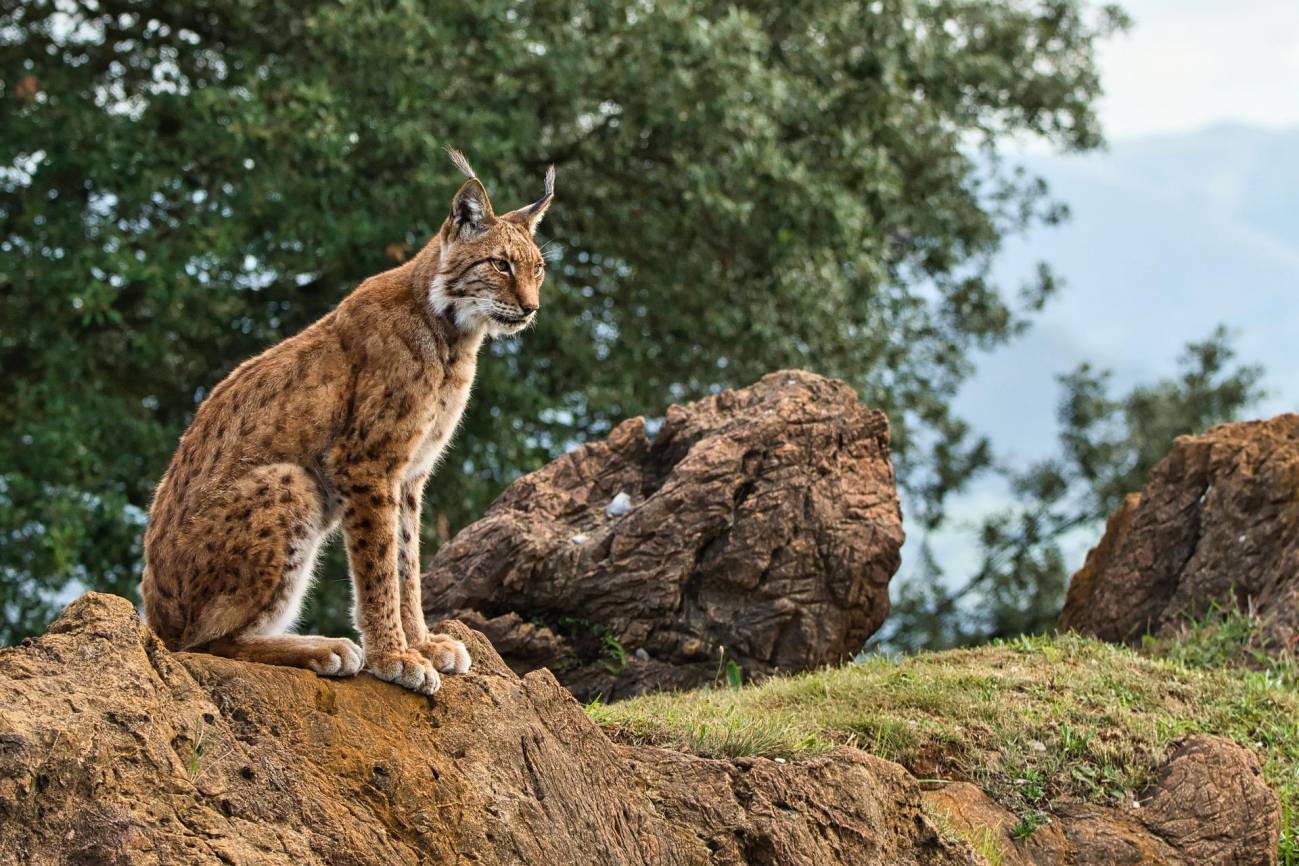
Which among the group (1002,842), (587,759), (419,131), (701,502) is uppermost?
(419,131)

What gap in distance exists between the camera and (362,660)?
649 cm

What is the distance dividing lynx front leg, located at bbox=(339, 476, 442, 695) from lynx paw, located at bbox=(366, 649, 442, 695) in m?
0.08

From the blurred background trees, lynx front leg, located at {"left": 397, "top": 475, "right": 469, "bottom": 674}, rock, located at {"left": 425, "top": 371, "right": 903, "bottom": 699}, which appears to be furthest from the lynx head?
the blurred background trees

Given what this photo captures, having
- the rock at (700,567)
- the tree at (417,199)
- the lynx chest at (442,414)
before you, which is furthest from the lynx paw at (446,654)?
the tree at (417,199)

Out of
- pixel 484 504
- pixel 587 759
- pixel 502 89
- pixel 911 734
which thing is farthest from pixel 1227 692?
pixel 502 89

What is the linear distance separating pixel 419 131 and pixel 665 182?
3.27 meters

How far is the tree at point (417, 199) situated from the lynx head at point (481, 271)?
824cm

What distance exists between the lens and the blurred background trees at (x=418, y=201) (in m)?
15.6

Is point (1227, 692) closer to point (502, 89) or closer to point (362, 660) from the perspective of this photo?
point (362, 660)

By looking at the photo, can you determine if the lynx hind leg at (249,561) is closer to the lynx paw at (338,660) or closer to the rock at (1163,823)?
the lynx paw at (338,660)

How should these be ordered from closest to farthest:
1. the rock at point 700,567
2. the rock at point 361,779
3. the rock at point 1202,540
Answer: the rock at point 361,779 < the rock at point 700,567 < the rock at point 1202,540

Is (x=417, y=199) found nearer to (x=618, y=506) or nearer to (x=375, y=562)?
(x=618, y=506)

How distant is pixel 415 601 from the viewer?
23.8 ft

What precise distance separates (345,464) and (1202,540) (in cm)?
740
